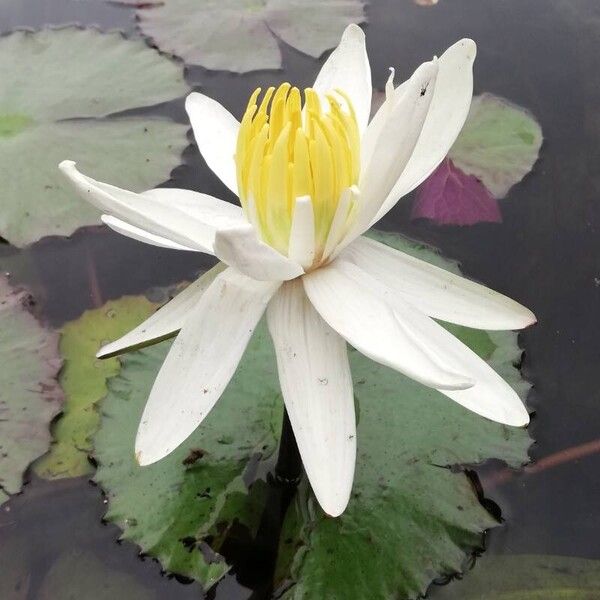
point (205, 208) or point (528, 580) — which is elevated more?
point (205, 208)

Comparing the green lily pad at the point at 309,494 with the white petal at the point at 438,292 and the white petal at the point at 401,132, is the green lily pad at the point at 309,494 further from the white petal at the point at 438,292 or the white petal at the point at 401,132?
the white petal at the point at 401,132

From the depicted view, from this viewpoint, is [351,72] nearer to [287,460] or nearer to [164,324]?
[164,324]

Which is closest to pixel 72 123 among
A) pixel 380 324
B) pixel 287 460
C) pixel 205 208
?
pixel 205 208

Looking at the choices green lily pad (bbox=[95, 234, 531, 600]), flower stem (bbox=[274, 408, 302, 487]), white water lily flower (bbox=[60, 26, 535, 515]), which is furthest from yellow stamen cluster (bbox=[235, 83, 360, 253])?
green lily pad (bbox=[95, 234, 531, 600])

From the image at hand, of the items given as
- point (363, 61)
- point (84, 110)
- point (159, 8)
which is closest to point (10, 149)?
point (84, 110)

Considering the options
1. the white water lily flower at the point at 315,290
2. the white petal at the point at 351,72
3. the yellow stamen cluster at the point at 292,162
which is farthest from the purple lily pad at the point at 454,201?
the yellow stamen cluster at the point at 292,162

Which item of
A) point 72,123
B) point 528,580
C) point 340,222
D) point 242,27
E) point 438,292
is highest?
point 340,222

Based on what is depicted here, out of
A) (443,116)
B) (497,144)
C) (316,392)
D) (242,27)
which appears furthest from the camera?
(242,27)

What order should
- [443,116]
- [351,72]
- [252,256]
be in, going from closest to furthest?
[252,256]
[443,116]
[351,72]
